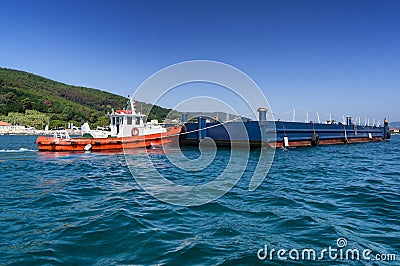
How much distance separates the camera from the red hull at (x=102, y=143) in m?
18.5

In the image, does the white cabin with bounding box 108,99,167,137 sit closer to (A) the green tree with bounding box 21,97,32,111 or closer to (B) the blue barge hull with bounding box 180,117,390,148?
(B) the blue barge hull with bounding box 180,117,390,148

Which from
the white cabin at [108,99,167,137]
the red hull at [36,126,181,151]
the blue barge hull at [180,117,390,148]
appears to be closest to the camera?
the red hull at [36,126,181,151]

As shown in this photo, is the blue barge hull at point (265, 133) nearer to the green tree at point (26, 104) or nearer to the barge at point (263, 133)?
the barge at point (263, 133)

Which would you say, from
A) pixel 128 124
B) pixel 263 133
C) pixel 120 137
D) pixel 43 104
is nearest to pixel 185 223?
pixel 263 133

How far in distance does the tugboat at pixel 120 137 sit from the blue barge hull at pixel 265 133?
8.18 ft

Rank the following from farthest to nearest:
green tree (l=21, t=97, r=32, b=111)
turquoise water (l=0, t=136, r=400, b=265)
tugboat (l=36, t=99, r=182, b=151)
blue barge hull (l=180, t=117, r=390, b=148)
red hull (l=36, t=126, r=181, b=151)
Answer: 1. green tree (l=21, t=97, r=32, b=111)
2. blue barge hull (l=180, t=117, r=390, b=148)
3. tugboat (l=36, t=99, r=182, b=151)
4. red hull (l=36, t=126, r=181, b=151)
5. turquoise water (l=0, t=136, r=400, b=265)

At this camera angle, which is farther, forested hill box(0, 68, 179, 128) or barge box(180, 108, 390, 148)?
forested hill box(0, 68, 179, 128)

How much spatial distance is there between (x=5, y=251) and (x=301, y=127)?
23.0m

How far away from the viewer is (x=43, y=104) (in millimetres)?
123750

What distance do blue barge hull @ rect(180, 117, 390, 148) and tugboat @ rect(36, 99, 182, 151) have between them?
249 cm

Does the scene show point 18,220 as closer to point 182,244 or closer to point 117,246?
point 117,246

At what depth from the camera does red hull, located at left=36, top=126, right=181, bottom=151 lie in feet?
60.7

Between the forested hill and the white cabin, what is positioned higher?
the forested hill

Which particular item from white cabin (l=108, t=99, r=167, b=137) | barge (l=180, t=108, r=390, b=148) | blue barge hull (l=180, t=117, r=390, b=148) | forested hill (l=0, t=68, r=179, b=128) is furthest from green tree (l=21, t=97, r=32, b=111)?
blue barge hull (l=180, t=117, r=390, b=148)
